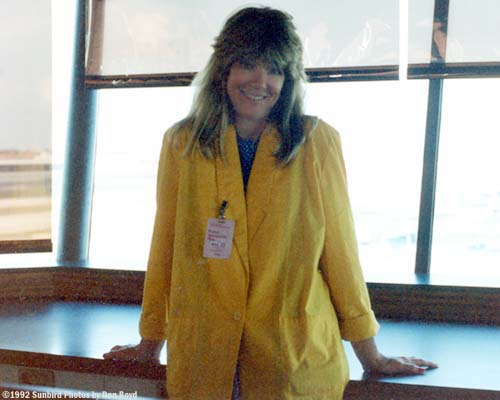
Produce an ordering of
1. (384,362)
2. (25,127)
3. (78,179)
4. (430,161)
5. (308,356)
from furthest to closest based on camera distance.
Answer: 1. (78,179)
2. (25,127)
3. (430,161)
4. (384,362)
5. (308,356)

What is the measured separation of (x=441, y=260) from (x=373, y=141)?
2.22 ft

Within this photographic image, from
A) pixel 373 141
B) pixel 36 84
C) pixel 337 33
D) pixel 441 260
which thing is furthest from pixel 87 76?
pixel 441 260

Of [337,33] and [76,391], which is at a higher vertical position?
[337,33]

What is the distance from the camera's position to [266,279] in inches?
61.0

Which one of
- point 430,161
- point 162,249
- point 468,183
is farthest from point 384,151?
point 162,249

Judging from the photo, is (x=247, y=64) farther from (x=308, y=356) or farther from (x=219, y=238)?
(x=308, y=356)

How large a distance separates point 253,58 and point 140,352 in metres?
0.92

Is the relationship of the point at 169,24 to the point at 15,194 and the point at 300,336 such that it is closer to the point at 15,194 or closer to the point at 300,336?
the point at 15,194

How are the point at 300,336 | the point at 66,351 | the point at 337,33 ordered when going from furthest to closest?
the point at 337,33 → the point at 66,351 → the point at 300,336

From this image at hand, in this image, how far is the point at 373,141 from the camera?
3119 mm

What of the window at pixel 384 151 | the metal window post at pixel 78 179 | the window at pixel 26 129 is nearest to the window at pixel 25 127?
the window at pixel 26 129

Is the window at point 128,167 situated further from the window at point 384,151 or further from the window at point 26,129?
the window at point 384,151

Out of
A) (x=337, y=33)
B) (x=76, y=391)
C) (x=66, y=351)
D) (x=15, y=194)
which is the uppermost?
(x=337, y=33)

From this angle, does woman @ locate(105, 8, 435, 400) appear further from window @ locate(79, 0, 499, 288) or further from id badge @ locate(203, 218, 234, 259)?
window @ locate(79, 0, 499, 288)
